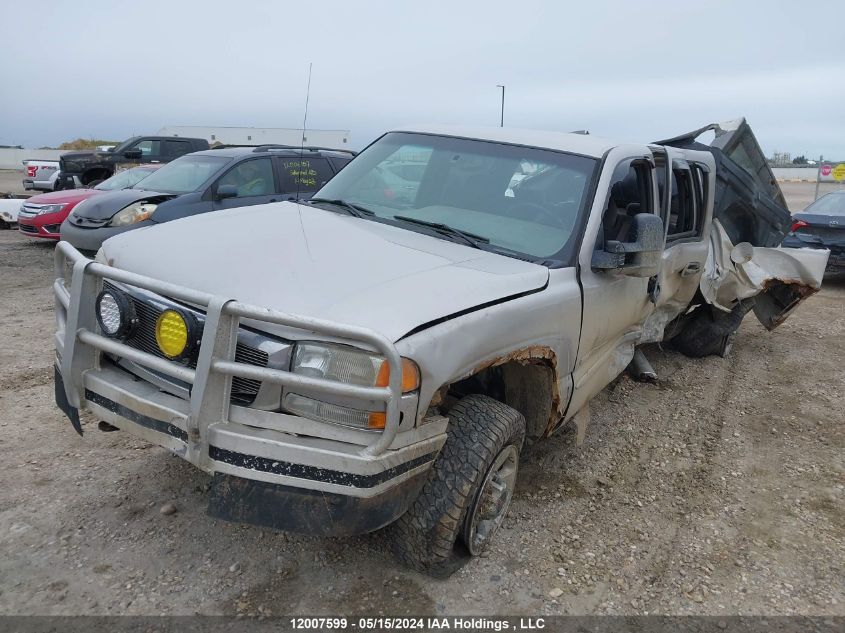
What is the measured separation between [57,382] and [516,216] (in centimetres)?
238

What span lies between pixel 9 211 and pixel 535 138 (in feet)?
39.9

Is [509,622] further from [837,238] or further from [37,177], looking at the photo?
[37,177]

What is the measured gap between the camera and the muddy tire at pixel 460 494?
109 inches

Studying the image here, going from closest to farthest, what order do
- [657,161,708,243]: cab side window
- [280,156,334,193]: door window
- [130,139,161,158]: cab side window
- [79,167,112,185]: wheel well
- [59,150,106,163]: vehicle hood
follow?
1. [657,161,708,243]: cab side window
2. [280,156,334,193]: door window
3. [59,150,106,163]: vehicle hood
4. [79,167,112,185]: wheel well
5. [130,139,161,158]: cab side window

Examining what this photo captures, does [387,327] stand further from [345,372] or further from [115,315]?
[115,315]

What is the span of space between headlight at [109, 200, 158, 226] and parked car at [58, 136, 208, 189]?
7.59 meters

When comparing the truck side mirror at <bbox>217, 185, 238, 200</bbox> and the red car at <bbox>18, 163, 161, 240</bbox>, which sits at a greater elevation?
the truck side mirror at <bbox>217, 185, 238, 200</bbox>

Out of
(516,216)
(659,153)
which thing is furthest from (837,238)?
(516,216)

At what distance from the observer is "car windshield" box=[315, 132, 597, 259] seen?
3590mm

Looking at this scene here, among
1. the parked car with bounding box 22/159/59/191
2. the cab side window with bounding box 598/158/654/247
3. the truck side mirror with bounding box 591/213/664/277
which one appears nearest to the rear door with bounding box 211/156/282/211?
the cab side window with bounding box 598/158/654/247

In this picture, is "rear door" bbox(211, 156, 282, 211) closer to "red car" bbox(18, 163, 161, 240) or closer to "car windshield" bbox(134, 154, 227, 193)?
"car windshield" bbox(134, 154, 227, 193)

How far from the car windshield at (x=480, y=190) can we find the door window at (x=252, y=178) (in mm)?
4788

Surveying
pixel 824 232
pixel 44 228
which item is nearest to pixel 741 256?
pixel 824 232

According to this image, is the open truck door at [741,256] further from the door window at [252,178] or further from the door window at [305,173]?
the door window at [252,178]
